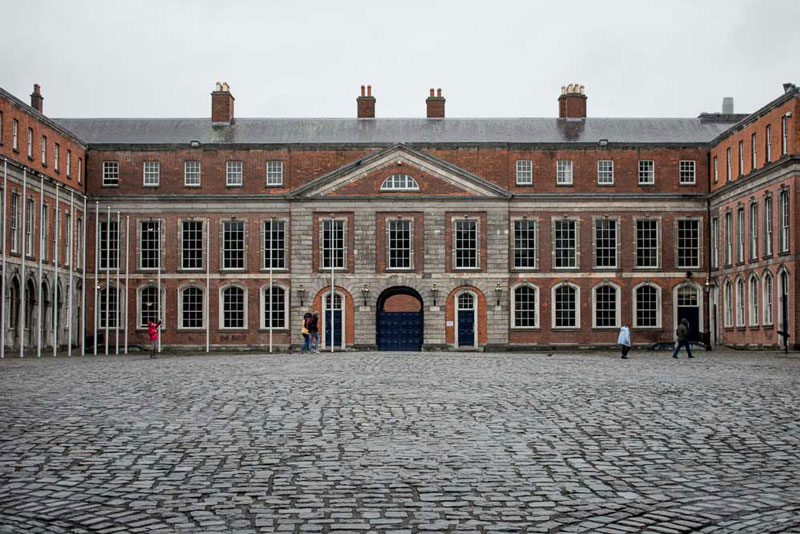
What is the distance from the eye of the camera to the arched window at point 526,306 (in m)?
51.8

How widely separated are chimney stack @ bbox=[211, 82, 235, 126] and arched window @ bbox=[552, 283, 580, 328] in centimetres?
2063

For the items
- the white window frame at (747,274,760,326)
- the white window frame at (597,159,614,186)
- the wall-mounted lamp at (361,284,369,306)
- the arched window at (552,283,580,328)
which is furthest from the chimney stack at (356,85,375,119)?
the white window frame at (747,274,760,326)

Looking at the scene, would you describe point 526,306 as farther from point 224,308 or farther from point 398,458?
point 398,458

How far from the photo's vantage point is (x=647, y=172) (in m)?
52.8

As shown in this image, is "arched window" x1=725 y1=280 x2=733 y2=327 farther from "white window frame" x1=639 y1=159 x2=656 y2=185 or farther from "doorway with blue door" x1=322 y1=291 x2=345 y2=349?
"doorway with blue door" x1=322 y1=291 x2=345 y2=349

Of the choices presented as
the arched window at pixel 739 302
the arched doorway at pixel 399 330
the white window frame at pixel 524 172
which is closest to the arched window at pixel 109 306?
the arched doorway at pixel 399 330

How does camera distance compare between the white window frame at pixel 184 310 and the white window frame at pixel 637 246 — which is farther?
the white window frame at pixel 637 246

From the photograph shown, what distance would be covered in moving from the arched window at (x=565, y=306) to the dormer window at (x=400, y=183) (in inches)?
359

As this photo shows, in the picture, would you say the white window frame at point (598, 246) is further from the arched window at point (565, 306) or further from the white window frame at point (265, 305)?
the white window frame at point (265, 305)

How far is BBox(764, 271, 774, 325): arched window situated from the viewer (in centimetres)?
4312

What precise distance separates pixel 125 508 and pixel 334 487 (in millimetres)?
1953

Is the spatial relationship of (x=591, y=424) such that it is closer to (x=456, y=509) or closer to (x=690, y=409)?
(x=690, y=409)

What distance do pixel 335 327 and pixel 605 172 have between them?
1636 centimetres

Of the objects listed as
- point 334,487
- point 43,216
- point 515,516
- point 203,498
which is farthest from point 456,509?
point 43,216
